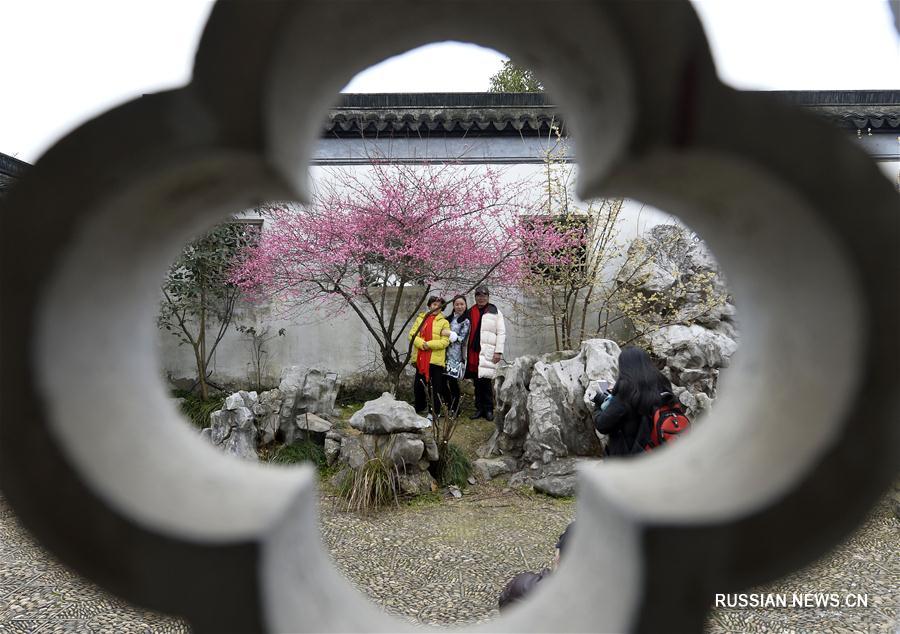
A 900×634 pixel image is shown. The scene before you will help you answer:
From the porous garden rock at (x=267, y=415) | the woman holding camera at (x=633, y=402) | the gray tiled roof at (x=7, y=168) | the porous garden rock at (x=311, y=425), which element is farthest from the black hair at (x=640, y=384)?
the gray tiled roof at (x=7, y=168)

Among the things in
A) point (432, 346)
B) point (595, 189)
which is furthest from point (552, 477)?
point (595, 189)

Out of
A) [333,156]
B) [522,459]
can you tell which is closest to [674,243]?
[522,459]

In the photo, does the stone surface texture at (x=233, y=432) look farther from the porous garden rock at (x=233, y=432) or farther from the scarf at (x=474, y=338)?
the scarf at (x=474, y=338)

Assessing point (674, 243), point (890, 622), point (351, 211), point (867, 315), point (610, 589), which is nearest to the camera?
point (867, 315)

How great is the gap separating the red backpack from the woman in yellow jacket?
3.16m

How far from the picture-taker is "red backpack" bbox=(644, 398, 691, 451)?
8.38ft

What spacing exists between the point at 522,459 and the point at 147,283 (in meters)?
4.19

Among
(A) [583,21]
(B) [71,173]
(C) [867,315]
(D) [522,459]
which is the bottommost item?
(D) [522,459]

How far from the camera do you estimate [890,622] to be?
2.67m

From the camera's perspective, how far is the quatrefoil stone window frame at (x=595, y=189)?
66 centimetres

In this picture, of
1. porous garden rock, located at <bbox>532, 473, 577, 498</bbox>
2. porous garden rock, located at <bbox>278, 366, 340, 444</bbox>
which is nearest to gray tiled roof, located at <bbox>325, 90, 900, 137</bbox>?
porous garden rock, located at <bbox>278, 366, 340, 444</bbox>

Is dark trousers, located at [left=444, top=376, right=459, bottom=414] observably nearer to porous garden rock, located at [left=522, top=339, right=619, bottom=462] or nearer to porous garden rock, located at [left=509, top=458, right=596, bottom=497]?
porous garden rock, located at [left=522, top=339, right=619, bottom=462]

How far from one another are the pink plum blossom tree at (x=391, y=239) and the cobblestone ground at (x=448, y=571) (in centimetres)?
232

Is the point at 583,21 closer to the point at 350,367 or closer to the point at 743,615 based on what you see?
the point at 743,615
